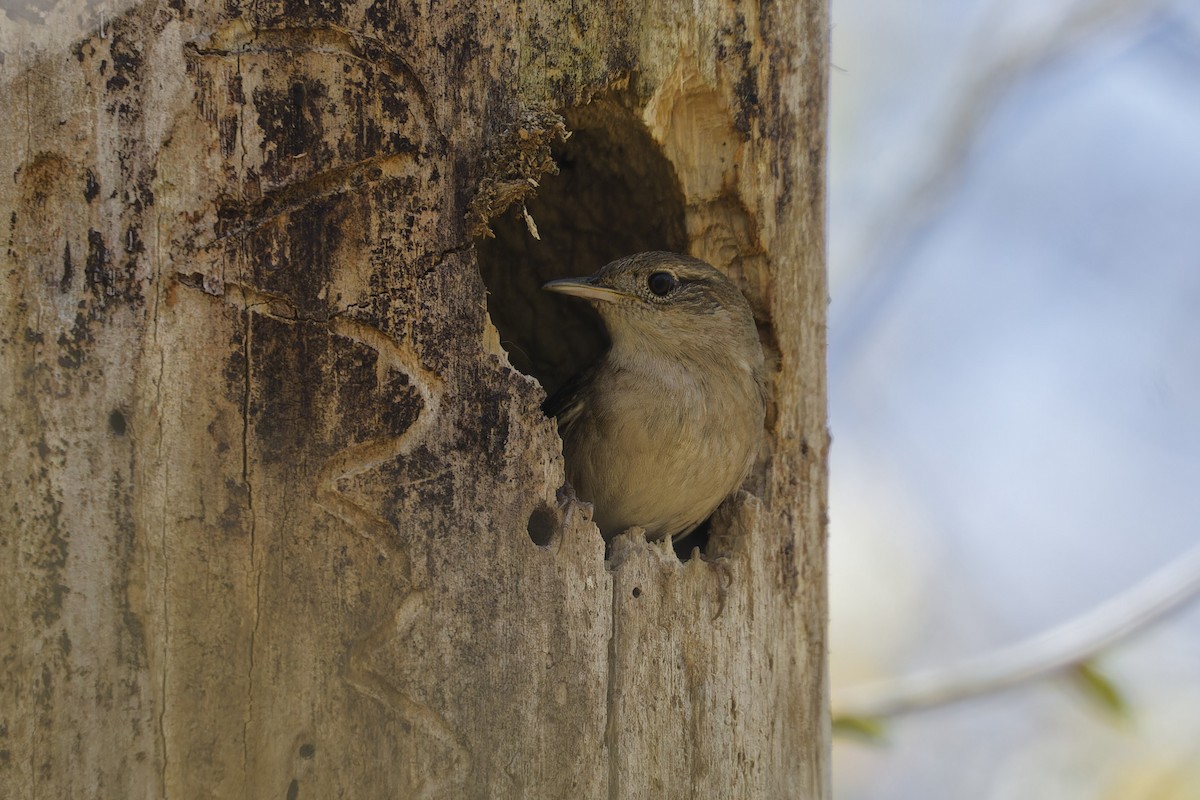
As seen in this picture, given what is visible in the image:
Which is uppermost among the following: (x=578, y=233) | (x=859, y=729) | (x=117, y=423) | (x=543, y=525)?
(x=578, y=233)

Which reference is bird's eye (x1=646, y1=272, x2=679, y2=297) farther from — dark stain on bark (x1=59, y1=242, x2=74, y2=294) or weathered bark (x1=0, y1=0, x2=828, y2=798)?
dark stain on bark (x1=59, y1=242, x2=74, y2=294)

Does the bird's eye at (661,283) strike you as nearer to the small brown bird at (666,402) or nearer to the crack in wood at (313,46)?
the small brown bird at (666,402)

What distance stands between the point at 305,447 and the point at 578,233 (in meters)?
2.16

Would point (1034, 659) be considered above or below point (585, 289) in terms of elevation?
below

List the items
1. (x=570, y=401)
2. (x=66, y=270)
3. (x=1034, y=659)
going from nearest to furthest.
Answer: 1. (x=66, y=270)
2. (x=570, y=401)
3. (x=1034, y=659)

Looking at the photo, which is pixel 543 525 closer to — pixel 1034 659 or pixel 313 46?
pixel 313 46

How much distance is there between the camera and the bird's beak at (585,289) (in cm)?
386

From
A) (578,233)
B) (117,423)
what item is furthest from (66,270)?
(578,233)

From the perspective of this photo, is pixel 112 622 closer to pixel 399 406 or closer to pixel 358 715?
pixel 358 715

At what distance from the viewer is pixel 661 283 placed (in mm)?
3848

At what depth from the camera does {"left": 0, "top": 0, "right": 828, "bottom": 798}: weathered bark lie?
2.43 m

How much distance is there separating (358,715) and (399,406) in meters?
0.67

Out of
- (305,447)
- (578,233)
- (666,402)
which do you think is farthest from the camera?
(578,233)

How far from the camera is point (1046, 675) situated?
5.27 meters
